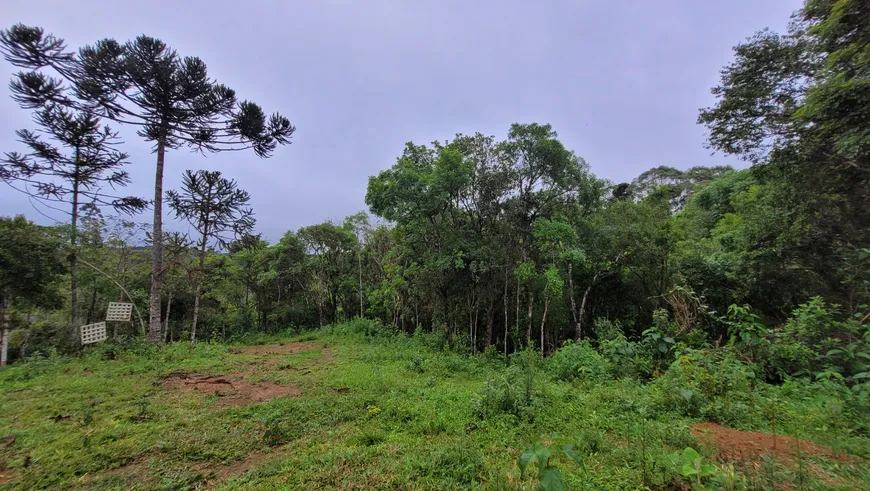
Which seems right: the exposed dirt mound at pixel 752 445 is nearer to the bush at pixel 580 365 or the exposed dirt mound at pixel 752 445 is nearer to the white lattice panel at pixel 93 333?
the bush at pixel 580 365

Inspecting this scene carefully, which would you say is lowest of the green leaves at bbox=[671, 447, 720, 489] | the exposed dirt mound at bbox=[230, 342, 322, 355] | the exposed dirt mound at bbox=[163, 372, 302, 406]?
the exposed dirt mound at bbox=[230, 342, 322, 355]

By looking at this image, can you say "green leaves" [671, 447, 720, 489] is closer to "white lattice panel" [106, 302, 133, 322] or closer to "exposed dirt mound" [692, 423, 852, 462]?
"exposed dirt mound" [692, 423, 852, 462]

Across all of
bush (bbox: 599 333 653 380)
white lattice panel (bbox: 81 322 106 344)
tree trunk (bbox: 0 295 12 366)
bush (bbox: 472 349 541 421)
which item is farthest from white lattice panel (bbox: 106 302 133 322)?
bush (bbox: 599 333 653 380)

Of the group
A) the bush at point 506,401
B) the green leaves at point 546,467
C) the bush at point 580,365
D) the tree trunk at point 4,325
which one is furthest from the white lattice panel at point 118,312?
the green leaves at point 546,467

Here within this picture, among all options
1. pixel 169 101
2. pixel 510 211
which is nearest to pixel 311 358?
pixel 510 211

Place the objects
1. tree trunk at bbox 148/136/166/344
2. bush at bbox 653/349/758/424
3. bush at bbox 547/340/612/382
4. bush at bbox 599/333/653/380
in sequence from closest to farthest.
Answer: bush at bbox 653/349/758/424 < bush at bbox 599/333/653/380 < bush at bbox 547/340/612/382 < tree trunk at bbox 148/136/166/344

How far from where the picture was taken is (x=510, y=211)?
383 inches

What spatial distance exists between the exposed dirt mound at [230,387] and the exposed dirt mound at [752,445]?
532cm

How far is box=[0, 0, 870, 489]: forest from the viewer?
143 inches

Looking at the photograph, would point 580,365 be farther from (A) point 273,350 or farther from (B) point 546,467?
(A) point 273,350

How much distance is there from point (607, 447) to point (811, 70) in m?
8.42

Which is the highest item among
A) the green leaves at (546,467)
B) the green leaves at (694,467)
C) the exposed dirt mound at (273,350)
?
the green leaves at (546,467)

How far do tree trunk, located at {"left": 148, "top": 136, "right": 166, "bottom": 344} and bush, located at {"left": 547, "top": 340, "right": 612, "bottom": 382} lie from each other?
11.0 m

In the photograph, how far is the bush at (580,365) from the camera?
5402 millimetres
